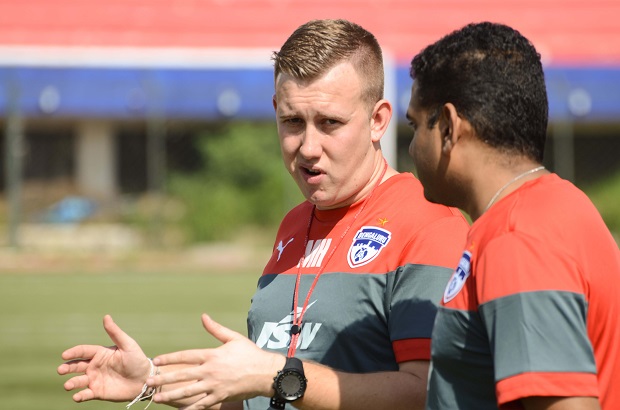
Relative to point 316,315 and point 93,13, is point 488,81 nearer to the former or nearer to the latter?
point 316,315

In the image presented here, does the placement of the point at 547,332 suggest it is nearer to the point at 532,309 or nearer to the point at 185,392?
the point at 532,309

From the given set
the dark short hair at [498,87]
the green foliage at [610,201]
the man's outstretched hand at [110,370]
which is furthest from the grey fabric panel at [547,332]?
the green foliage at [610,201]

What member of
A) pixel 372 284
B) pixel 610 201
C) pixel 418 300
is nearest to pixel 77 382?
pixel 372 284

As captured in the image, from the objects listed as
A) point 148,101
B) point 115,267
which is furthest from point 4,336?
point 148,101

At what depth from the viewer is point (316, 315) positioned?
314cm

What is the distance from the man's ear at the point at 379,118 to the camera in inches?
130

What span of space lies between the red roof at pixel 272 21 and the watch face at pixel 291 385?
1039 inches

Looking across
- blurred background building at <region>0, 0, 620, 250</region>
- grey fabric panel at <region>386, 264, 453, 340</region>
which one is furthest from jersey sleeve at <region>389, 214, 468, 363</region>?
blurred background building at <region>0, 0, 620, 250</region>

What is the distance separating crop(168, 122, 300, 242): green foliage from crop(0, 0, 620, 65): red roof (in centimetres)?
539

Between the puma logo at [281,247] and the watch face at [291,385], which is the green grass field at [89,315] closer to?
the puma logo at [281,247]

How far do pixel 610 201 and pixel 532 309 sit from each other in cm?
1938

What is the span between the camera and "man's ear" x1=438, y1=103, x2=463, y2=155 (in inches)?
94.7

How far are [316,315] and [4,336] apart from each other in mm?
8653

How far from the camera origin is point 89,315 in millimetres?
12695
